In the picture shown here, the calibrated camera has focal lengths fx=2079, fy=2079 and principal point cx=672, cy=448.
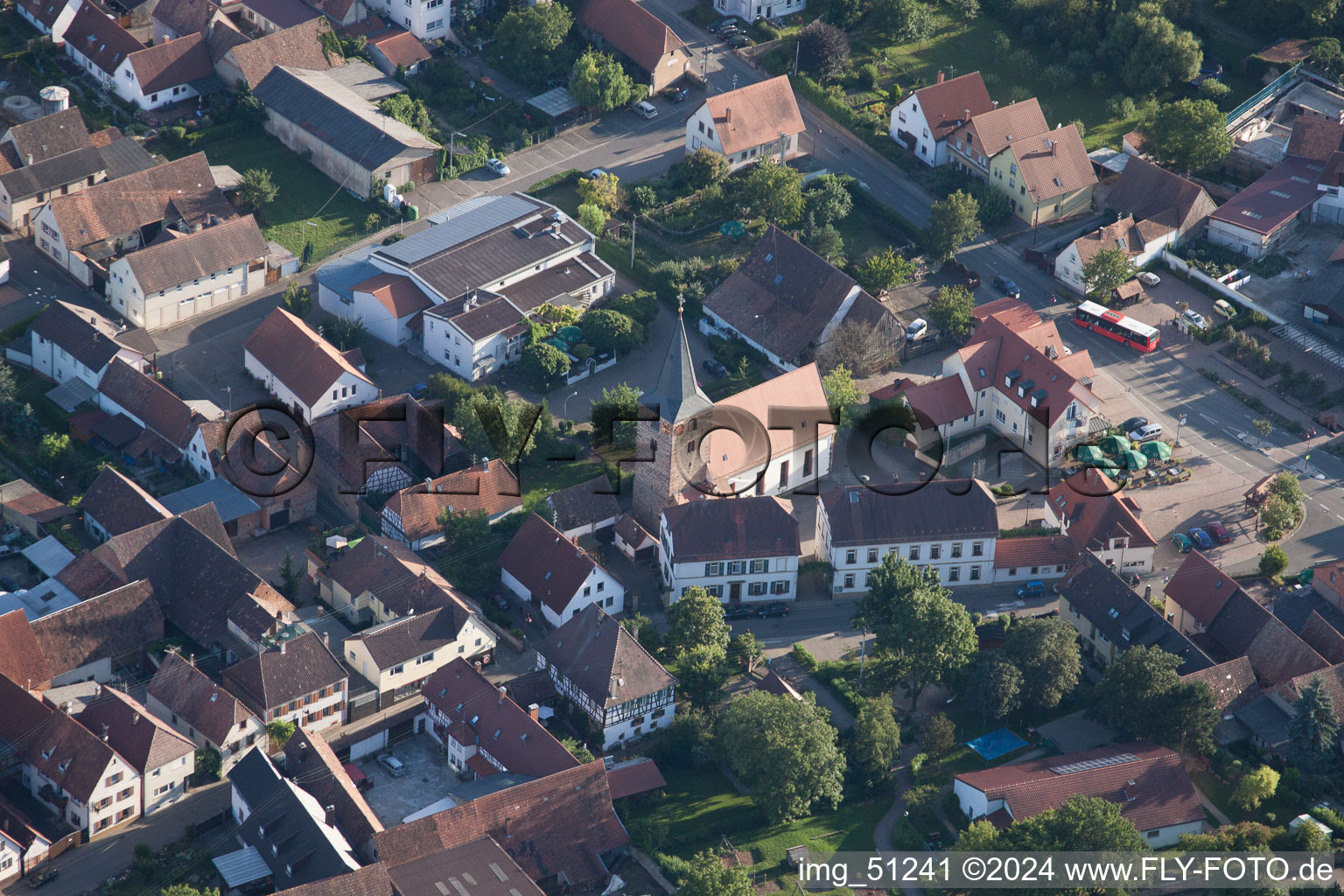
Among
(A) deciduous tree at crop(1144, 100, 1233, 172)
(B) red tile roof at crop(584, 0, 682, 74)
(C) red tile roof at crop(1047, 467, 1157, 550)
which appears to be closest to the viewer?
(C) red tile roof at crop(1047, 467, 1157, 550)

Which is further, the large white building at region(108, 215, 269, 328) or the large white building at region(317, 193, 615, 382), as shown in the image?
the large white building at region(108, 215, 269, 328)

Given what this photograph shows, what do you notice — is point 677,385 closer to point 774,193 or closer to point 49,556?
point 774,193

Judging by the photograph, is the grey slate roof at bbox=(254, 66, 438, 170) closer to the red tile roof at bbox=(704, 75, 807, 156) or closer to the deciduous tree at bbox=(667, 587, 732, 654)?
the red tile roof at bbox=(704, 75, 807, 156)

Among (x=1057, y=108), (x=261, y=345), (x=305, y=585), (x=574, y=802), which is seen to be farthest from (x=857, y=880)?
(x=1057, y=108)

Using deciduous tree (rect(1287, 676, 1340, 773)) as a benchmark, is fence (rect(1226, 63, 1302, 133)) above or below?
above

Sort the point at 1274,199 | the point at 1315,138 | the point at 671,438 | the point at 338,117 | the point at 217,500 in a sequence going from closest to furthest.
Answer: the point at 671,438, the point at 217,500, the point at 338,117, the point at 1274,199, the point at 1315,138

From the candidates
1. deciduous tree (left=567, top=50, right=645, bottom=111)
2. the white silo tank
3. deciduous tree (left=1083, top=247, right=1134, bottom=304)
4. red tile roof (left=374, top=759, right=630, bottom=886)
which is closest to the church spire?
red tile roof (left=374, top=759, right=630, bottom=886)

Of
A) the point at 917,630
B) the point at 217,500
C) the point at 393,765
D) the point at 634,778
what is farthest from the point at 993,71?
the point at 393,765
